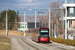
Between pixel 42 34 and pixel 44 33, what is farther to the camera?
pixel 44 33

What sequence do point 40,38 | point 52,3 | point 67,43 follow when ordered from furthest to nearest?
1. point 52,3
2. point 40,38
3. point 67,43

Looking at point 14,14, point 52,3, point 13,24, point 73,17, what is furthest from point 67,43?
point 14,14

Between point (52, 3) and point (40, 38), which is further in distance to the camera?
point (52, 3)

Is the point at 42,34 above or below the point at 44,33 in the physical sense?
below

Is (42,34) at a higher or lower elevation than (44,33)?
lower

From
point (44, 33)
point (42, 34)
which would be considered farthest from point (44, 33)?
point (42, 34)

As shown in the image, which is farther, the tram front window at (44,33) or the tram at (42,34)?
the tram front window at (44,33)

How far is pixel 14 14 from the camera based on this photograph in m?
154

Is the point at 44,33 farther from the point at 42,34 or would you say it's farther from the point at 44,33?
the point at 42,34

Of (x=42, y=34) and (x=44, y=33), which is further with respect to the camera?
(x=44, y=33)

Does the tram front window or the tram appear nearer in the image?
the tram

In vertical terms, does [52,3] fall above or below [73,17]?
above

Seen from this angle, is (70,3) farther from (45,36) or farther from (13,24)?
(13,24)

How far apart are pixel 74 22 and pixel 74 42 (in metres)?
42.6
